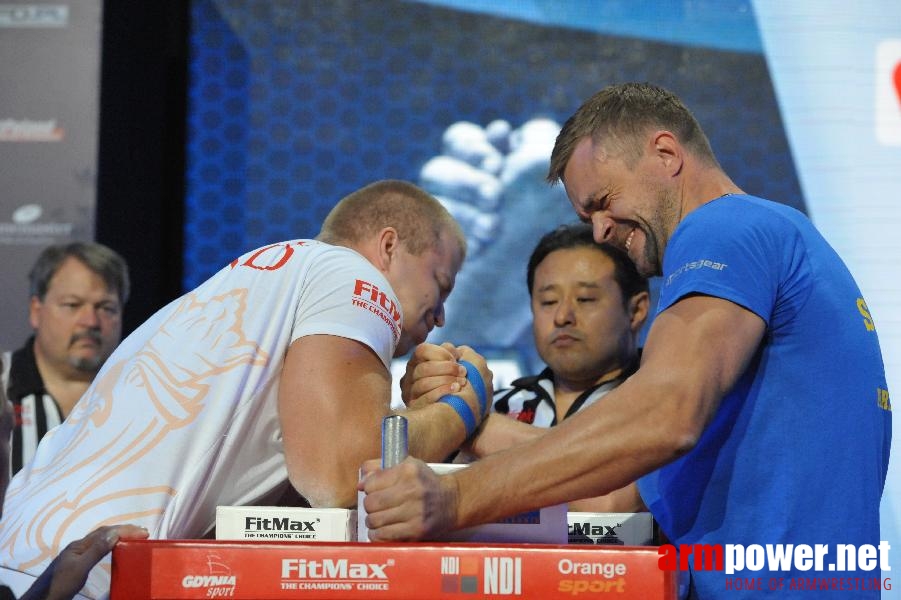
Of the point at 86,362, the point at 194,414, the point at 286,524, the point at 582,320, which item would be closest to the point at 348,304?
the point at 194,414

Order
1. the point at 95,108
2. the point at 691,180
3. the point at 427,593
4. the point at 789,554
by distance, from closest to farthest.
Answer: the point at 427,593, the point at 789,554, the point at 691,180, the point at 95,108

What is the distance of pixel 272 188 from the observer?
4777mm

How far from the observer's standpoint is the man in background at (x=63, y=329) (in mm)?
4121

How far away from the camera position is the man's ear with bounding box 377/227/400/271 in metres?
2.31

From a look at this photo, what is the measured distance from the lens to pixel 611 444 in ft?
4.82

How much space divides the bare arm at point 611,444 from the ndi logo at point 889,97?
3.41 m

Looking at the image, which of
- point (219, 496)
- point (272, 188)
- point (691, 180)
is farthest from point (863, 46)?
point (219, 496)

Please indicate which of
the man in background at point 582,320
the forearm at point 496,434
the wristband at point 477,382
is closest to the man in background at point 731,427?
the wristband at point 477,382

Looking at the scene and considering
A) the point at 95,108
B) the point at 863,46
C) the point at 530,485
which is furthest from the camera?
the point at 863,46

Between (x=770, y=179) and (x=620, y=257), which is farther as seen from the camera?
(x=770, y=179)

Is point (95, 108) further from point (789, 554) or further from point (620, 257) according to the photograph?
point (789, 554)

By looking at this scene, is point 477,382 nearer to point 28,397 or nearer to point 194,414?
point 194,414

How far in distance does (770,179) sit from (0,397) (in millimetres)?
3681

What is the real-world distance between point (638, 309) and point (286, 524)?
1971mm
